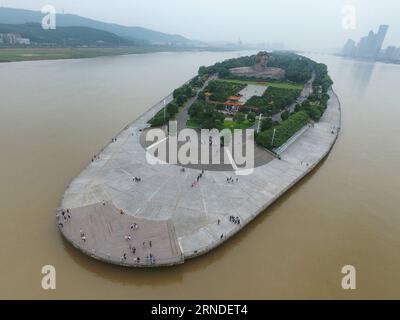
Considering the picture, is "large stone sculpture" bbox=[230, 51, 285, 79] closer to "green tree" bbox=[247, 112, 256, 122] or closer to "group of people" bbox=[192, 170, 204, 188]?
"green tree" bbox=[247, 112, 256, 122]

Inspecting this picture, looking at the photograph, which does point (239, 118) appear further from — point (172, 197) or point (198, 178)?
point (172, 197)

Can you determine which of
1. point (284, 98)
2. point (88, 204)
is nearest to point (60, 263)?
point (88, 204)

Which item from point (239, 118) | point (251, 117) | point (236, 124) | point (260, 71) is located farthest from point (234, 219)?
point (260, 71)

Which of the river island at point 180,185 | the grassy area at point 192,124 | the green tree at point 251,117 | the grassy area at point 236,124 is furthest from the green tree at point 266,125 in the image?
the grassy area at point 192,124

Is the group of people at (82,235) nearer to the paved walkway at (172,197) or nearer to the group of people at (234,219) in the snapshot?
the paved walkway at (172,197)

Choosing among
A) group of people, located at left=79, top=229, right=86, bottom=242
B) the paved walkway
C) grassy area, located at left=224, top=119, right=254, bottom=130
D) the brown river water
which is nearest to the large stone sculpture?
the brown river water

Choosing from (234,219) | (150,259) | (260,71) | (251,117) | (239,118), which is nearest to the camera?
(150,259)

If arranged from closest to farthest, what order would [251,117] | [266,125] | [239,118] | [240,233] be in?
[240,233] → [266,125] → [239,118] → [251,117]

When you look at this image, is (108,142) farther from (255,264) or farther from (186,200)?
(255,264)
